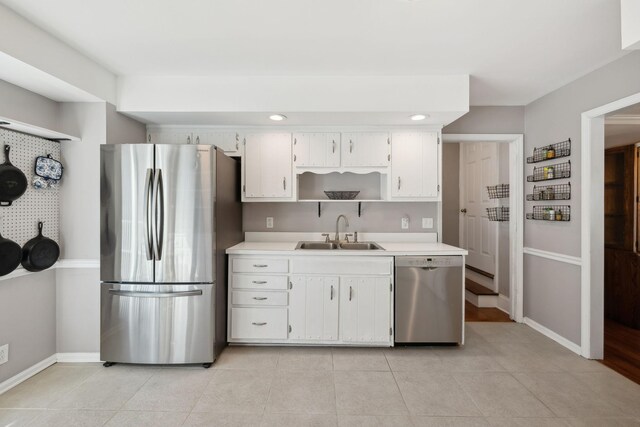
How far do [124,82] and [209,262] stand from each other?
175 cm

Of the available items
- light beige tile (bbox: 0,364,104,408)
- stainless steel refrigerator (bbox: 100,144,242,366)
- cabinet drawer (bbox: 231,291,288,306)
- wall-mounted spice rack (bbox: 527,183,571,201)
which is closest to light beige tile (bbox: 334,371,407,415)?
cabinet drawer (bbox: 231,291,288,306)

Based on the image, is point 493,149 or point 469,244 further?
point 469,244

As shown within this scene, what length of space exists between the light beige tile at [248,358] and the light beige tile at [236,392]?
0.26 ft

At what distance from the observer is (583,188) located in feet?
8.84

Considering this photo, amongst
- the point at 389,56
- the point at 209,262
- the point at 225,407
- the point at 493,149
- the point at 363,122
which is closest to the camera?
the point at 225,407

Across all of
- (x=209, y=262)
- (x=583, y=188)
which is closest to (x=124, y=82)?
(x=209, y=262)

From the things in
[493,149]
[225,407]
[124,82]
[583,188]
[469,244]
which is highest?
[124,82]

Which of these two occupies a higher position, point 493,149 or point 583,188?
point 493,149

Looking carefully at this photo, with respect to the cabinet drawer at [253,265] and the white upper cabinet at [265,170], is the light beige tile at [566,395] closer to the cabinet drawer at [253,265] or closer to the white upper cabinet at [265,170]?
the cabinet drawer at [253,265]

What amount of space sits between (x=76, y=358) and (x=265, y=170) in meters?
2.29

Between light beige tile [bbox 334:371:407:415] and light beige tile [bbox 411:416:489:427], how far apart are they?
11 cm

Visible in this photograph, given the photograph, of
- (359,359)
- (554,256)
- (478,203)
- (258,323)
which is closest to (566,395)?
(554,256)

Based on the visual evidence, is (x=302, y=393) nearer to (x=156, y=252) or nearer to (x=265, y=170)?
(x=156, y=252)

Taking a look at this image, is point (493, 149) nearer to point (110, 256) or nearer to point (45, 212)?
point (110, 256)
